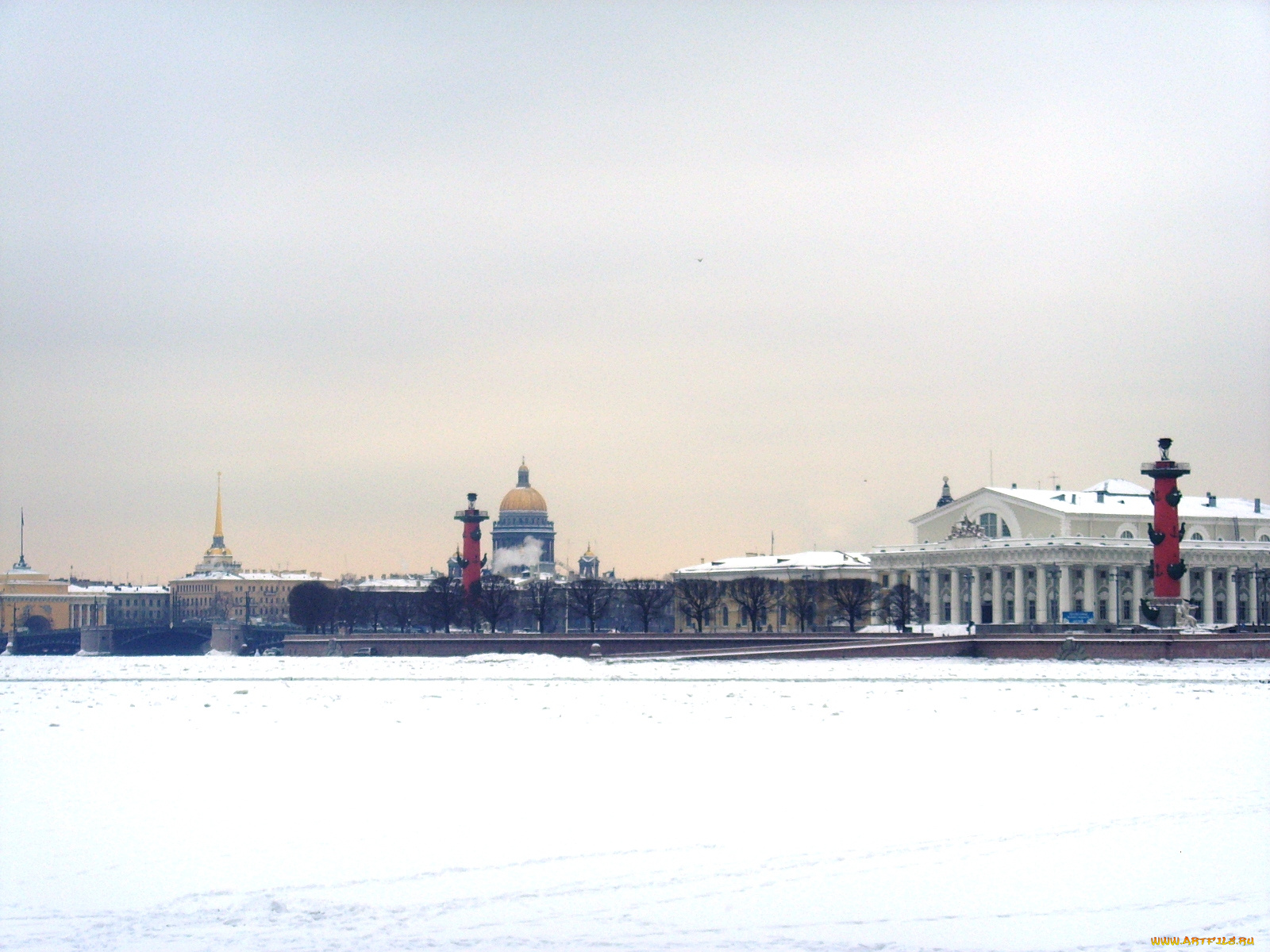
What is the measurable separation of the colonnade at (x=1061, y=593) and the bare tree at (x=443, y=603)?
29.2 meters

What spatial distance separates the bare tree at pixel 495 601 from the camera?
98.5 metres

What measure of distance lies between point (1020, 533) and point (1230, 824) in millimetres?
87563

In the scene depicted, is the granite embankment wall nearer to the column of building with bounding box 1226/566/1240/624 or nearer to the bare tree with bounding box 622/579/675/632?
the bare tree with bounding box 622/579/675/632

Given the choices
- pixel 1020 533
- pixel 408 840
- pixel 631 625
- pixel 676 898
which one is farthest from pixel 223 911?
pixel 631 625

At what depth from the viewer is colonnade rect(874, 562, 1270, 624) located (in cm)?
9638

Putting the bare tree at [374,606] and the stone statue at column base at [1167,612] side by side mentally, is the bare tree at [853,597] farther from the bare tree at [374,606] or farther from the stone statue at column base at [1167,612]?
the bare tree at [374,606]

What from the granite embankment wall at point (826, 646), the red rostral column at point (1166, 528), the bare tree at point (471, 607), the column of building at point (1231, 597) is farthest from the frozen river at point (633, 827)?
the column of building at point (1231, 597)

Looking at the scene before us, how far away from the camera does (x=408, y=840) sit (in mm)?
17469

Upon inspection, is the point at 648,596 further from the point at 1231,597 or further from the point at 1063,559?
the point at 1231,597

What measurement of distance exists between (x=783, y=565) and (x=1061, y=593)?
28.7 metres

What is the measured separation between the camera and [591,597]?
99.6 m

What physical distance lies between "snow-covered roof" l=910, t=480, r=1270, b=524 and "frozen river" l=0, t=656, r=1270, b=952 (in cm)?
7237

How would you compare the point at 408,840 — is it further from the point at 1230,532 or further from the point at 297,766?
the point at 1230,532

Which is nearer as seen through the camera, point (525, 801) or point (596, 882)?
point (596, 882)
